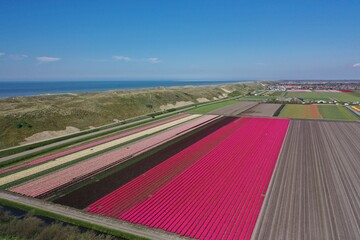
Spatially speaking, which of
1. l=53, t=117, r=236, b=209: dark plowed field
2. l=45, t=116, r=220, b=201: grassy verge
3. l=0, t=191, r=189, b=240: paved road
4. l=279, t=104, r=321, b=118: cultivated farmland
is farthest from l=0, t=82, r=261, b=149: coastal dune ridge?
l=279, t=104, r=321, b=118: cultivated farmland

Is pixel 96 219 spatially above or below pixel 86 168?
below

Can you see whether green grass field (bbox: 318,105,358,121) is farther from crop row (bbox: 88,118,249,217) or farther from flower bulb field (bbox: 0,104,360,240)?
crop row (bbox: 88,118,249,217)

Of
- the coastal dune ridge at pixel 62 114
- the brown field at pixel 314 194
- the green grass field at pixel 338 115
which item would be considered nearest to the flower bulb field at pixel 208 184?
the brown field at pixel 314 194

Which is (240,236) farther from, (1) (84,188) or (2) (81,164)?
(2) (81,164)

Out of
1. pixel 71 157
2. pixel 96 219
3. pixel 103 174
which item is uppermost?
pixel 71 157

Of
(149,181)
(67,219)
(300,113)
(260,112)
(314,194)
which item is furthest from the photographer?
(260,112)

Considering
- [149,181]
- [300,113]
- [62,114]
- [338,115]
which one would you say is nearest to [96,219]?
[149,181]

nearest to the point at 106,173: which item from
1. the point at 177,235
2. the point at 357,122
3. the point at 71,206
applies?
the point at 71,206

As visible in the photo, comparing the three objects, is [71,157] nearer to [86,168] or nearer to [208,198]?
[86,168]
